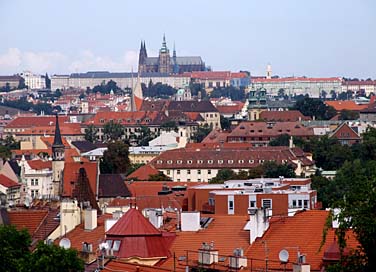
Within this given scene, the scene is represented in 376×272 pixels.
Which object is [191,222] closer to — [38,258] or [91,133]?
[38,258]

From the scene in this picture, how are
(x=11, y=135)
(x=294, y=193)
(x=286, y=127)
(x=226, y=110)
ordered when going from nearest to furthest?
(x=294, y=193)
(x=286, y=127)
(x=11, y=135)
(x=226, y=110)

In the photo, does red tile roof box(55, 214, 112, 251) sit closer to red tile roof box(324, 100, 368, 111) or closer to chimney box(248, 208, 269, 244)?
chimney box(248, 208, 269, 244)

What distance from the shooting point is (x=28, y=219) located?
126 ft

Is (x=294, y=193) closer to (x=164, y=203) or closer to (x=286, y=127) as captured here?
(x=164, y=203)

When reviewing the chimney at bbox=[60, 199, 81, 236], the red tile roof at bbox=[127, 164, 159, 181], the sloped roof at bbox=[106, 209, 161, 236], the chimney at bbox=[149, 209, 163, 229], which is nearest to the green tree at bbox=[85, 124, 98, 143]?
the red tile roof at bbox=[127, 164, 159, 181]

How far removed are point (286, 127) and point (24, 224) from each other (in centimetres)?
8591

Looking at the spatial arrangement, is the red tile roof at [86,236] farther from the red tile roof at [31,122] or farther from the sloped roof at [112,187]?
the red tile roof at [31,122]

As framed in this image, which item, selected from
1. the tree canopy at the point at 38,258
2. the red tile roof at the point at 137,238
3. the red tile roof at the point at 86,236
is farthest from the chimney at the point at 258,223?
the tree canopy at the point at 38,258

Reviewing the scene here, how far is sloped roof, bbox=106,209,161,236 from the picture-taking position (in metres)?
31.0

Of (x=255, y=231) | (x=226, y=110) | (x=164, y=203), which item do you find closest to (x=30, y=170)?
(x=164, y=203)

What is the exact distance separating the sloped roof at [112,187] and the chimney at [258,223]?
29.7 meters

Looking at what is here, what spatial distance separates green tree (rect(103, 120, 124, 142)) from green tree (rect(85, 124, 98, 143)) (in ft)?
2.83

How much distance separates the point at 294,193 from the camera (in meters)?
44.9

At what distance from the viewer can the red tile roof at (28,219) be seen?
3769 cm
